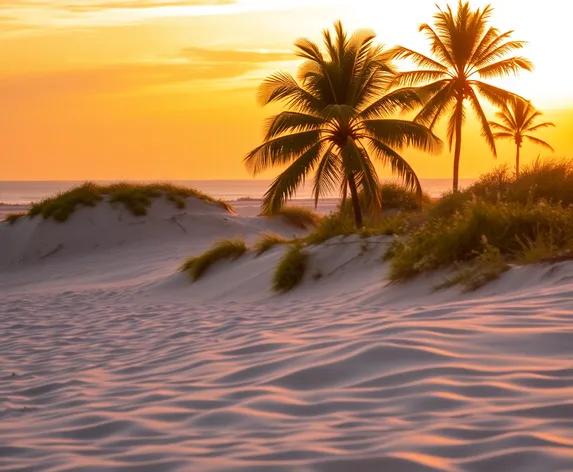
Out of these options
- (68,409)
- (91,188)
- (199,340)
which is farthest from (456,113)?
(68,409)

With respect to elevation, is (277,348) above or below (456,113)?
below

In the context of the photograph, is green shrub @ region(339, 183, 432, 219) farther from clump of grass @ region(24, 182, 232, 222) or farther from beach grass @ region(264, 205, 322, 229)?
clump of grass @ region(24, 182, 232, 222)

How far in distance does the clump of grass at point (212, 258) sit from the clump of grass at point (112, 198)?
36.3ft

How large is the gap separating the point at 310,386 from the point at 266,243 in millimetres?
11284

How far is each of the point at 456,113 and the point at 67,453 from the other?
107 ft

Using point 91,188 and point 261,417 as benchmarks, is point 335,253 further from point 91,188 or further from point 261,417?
point 91,188

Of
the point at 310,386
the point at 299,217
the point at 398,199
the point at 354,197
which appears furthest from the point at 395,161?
the point at 310,386

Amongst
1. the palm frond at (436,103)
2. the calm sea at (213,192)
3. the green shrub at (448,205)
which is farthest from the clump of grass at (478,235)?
the calm sea at (213,192)

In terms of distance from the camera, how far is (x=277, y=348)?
20.2 feet

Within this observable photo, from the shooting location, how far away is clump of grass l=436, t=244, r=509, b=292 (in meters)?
8.36

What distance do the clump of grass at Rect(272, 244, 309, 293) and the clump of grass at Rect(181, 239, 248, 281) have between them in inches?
110

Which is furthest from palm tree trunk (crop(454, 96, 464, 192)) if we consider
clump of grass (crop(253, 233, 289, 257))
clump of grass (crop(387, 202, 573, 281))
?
clump of grass (crop(387, 202, 573, 281))

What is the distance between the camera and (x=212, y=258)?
15742 millimetres

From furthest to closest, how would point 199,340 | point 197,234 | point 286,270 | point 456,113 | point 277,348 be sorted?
point 456,113 → point 197,234 → point 286,270 → point 199,340 → point 277,348
